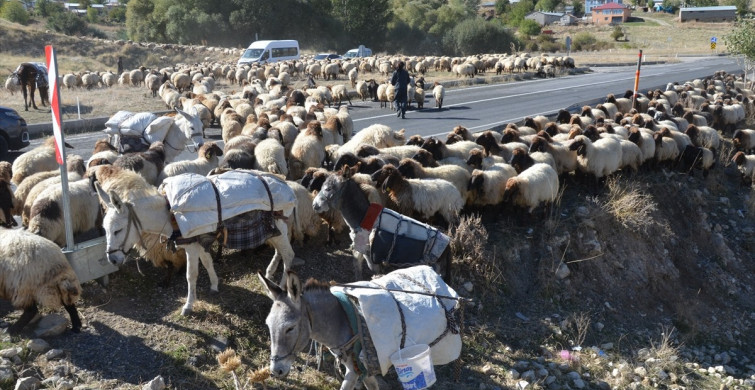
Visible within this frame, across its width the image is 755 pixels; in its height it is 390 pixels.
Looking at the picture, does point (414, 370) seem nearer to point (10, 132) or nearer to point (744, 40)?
point (10, 132)

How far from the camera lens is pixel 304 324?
13.4 ft

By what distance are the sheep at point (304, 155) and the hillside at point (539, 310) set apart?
2.62 metres

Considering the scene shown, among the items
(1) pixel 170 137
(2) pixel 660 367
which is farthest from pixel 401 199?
(1) pixel 170 137

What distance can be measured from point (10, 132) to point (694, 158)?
14.4 m

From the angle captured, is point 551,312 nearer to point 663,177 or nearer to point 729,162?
point 663,177

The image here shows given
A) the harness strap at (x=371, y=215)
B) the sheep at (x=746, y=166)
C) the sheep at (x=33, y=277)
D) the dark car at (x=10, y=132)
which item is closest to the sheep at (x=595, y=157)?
the sheep at (x=746, y=166)

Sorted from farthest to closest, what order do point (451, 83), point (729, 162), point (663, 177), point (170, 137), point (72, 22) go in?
point (72, 22), point (451, 83), point (729, 162), point (663, 177), point (170, 137)

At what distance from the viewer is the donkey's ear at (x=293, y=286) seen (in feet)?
12.9

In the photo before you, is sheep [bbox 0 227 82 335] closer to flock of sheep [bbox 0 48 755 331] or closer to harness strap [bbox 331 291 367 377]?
flock of sheep [bbox 0 48 755 331]

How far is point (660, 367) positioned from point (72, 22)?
217ft

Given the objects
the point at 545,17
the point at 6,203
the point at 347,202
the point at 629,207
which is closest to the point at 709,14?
the point at 545,17

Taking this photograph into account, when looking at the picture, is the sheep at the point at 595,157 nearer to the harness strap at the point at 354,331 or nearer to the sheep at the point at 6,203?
the harness strap at the point at 354,331

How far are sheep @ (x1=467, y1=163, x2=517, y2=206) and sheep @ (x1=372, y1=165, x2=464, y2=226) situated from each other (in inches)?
29.9

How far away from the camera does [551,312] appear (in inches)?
308
